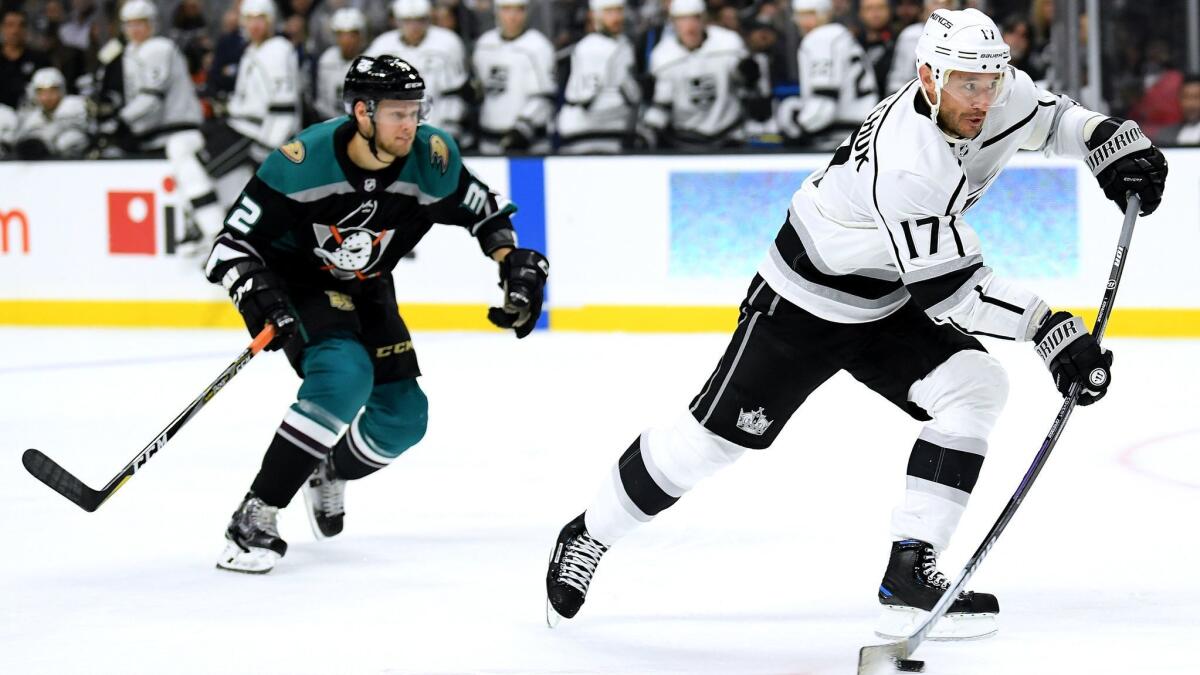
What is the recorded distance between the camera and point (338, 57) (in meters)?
8.59

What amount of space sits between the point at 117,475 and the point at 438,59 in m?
4.98

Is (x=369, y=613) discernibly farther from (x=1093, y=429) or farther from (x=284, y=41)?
(x=284, y=41)

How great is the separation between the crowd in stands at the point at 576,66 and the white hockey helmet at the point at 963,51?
4562 millimetres

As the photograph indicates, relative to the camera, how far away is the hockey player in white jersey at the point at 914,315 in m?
2.78

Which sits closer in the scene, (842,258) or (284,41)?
(842,258)

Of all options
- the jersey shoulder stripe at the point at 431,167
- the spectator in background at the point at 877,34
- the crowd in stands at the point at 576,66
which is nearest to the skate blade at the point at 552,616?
the jersey shoulder stripe at the point at 431,167

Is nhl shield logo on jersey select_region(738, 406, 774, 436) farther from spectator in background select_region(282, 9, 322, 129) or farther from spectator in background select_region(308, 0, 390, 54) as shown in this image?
spectator in background select_region(308, 0, 390, 54)

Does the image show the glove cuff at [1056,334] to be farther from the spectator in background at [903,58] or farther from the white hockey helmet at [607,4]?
the white hockey helmet at [607,4]

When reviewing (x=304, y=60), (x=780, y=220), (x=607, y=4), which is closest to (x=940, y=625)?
(x=780, y=220)

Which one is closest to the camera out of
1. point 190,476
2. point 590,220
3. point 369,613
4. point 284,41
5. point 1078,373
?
point 1078,373

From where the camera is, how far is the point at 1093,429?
5.08 m

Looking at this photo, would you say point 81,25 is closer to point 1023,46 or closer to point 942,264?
point 1023,46

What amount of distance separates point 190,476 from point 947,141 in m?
2.62

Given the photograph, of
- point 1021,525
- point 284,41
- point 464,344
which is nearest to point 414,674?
point 1021,525
